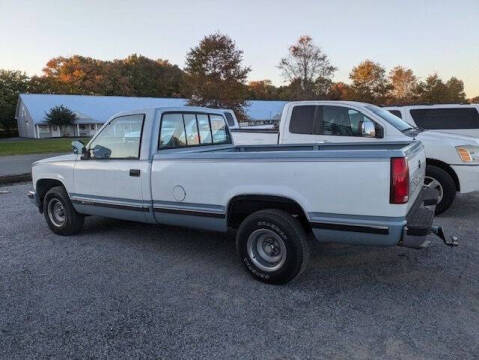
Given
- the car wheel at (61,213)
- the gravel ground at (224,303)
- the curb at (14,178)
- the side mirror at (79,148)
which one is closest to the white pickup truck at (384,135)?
the gravel ground at (224,303)

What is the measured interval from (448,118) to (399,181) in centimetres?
758

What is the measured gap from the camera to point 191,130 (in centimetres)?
559

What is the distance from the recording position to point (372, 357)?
112 inches

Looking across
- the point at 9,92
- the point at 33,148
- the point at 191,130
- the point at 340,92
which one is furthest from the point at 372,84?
the point at 9,92

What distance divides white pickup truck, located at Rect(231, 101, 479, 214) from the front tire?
3139 millimetres

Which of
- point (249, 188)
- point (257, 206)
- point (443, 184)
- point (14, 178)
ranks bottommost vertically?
point (14, 178)

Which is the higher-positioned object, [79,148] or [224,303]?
[79,148]

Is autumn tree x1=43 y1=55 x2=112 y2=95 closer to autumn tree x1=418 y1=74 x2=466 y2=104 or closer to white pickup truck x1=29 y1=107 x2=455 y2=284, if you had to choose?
autumn tree x1=418 y1=74 x2=466 y2=104

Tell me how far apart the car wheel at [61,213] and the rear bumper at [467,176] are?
20.4ft

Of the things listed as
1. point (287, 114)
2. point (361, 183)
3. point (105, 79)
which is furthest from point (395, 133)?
point (105, 79)

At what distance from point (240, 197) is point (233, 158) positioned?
0.41 m

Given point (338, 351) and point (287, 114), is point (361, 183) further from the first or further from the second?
point (287, 114)

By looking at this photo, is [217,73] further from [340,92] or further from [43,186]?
[43,186]

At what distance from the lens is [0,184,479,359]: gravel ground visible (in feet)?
9.92
